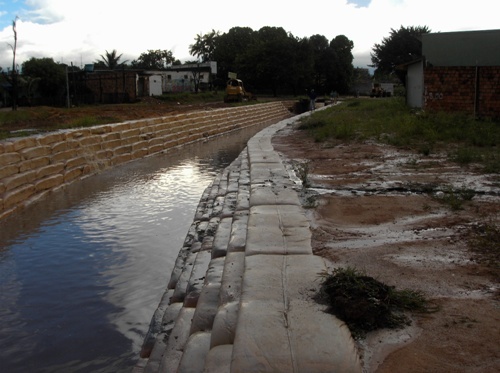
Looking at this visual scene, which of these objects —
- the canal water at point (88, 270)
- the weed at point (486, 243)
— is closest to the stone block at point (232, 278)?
the canal water at point (88, 270)

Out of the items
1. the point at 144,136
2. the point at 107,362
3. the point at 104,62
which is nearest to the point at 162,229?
the point at 107,362

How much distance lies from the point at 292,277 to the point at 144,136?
11.8 metres

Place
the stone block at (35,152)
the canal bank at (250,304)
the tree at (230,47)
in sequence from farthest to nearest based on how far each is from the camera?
the tree at (230,47) < the stone block at (35,152) < the canal bank at (250,304)

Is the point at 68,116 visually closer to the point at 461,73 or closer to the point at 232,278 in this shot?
the point at 461,73

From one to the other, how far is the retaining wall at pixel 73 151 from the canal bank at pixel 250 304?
3.64 m

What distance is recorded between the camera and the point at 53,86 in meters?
48.5

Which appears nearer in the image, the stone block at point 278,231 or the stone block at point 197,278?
the stone block at point 197,278

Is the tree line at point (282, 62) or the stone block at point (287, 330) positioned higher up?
the tree line at point (282, 62)

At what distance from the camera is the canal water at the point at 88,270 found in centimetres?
402

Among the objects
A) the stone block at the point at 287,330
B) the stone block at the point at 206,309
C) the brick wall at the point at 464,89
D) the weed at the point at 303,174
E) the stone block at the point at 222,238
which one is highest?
the brick wall at the point at 464,89

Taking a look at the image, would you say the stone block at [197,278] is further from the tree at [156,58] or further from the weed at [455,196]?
the tree at [156,58]

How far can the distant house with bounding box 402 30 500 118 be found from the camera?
49.9ft

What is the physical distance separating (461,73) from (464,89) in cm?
47

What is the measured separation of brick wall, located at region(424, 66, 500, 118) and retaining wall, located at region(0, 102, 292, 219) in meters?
8.12
